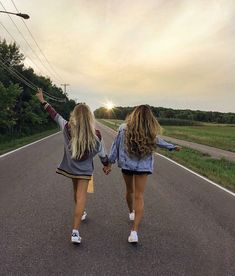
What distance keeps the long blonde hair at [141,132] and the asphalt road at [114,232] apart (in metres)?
1.25

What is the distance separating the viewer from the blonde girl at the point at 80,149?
5906 millimetres

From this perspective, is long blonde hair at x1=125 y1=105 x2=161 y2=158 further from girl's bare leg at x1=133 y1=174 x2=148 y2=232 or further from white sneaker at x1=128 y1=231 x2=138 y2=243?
white sneaker at x1=128 y1=231 x2=138 y2=243

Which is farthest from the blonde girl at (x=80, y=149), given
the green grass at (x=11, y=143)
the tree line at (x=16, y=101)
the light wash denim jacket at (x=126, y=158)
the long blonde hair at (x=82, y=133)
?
the tree line at (x=16, y=101)

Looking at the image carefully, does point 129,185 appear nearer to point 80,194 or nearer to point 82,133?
point 80,194

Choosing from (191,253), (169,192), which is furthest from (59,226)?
(169,192)

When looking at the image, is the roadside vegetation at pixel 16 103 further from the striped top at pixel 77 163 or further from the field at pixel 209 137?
the striped top at pixel 77 163

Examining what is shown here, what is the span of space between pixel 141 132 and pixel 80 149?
844mm

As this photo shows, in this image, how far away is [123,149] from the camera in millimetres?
6168

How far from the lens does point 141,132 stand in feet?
19.6

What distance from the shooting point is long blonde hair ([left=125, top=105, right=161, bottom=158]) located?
5.97 m

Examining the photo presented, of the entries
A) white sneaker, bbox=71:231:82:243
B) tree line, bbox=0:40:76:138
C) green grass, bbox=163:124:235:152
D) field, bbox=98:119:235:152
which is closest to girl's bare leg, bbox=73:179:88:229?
white sneaker, bbox=71:231:82:243

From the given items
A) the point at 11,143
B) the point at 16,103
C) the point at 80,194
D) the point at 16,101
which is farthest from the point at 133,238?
the point at 16,103

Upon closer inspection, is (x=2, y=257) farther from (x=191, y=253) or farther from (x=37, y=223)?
(x=191, y=253)

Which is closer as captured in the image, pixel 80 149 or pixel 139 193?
pixel 80 149
